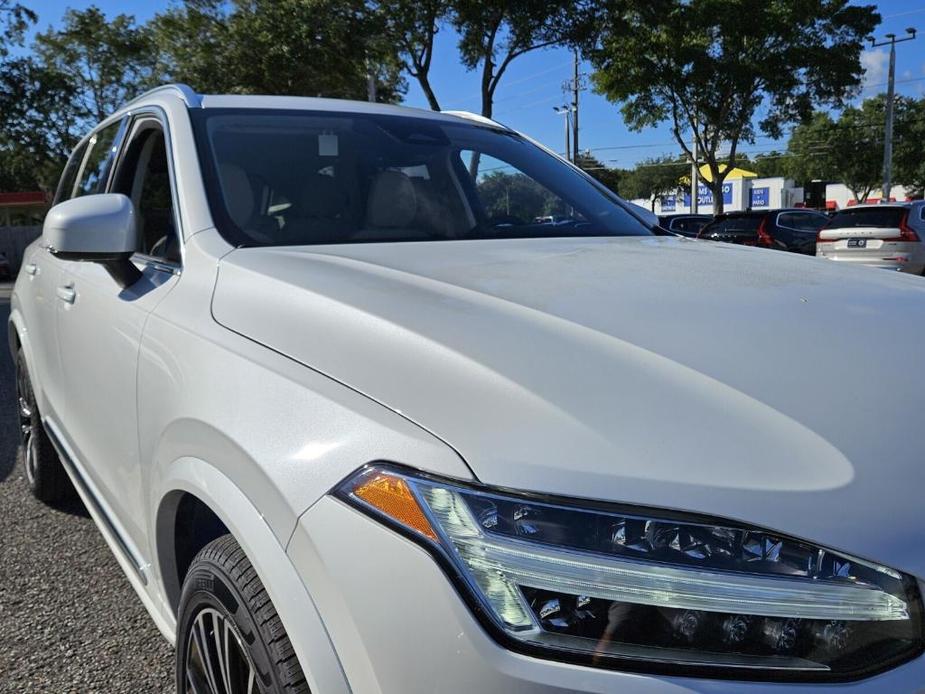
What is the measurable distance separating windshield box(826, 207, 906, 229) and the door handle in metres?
13.8

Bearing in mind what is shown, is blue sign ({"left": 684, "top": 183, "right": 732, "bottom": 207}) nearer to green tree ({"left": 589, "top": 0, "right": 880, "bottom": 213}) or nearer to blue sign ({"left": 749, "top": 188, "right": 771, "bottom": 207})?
blue sign ({"left": 749, "top": 188, "right": 771, "bottom": 207})

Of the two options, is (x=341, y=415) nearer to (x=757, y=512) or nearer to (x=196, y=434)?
(x=196, y=434)

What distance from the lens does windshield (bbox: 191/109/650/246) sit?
228 centimetres

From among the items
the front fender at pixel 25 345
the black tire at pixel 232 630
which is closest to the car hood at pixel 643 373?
the black tire at pixel 232 630

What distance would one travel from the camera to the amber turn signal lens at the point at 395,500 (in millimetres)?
1108

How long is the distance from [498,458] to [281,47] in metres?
19.4

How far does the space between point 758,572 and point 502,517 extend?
12.8 inches

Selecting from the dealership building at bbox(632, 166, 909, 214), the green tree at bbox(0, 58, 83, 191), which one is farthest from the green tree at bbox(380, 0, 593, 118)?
the dealership building at bbox(632, 166, 909, 214)

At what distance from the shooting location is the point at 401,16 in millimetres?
16281

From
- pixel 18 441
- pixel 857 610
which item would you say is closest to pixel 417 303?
pixel 857 610

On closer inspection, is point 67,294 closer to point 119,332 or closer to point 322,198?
point 119,332

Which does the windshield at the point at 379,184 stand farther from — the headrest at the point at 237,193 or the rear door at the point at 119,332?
the rear door at the point at 119,332

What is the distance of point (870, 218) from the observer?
13969mm

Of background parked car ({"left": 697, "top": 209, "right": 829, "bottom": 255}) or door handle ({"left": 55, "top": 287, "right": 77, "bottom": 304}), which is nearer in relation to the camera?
door handle ({"left": 55, "top": 287, "right": 77, "bottom": 304})
